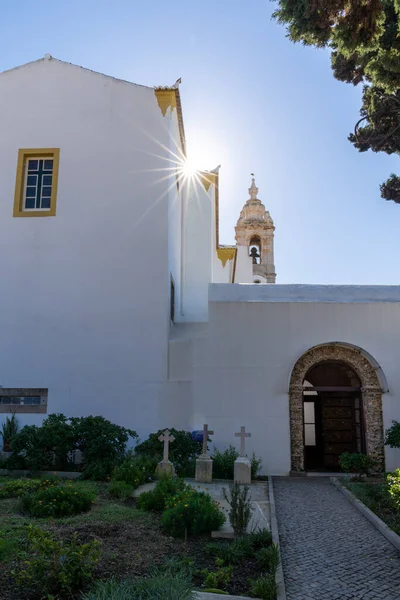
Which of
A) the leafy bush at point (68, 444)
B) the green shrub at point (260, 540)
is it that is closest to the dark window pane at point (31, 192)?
the leafy bush at point (68, 444)

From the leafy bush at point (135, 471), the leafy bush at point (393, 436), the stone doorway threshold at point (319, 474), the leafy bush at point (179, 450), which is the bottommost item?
the stone doorway threshold at point (319, 474)

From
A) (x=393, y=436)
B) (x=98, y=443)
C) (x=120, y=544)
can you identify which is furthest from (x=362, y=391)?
(x=120, y=544)

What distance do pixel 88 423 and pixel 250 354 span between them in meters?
4.12

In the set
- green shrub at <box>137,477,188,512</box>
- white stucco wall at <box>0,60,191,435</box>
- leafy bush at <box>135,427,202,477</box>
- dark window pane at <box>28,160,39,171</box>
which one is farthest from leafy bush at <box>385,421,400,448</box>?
dark window pane at <box>28,160,39,171</box>

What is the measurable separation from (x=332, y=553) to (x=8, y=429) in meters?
8.33

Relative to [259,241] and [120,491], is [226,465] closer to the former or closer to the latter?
[120,491]

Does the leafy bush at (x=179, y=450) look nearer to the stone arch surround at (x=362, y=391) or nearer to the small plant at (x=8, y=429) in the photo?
the stone arch surround at (x=362, y=391)

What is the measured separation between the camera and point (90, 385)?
1208 cm

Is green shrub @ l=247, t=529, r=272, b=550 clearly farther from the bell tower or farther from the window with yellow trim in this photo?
the bell tower

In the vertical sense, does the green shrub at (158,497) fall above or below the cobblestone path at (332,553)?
above

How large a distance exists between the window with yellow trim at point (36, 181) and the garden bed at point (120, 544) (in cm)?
801

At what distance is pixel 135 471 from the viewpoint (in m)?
9.38

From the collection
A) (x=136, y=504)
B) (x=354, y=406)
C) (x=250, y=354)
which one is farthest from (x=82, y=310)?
(x=354, y=406)

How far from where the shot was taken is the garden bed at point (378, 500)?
7.35m
